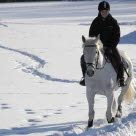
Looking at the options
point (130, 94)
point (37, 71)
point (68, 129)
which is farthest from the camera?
point (37, 71)

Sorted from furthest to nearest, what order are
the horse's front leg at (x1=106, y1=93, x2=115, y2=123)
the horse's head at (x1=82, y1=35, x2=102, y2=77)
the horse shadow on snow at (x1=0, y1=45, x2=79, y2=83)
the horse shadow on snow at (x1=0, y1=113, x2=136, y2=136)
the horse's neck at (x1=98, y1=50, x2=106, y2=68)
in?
1. the horse shadow on snow at (x1=0, y1=45, x2=79, y2=83)
2. the horse's front leg at (x1=106, y1=93, x2=115, y2=123)
3. the horse's neck at (x1=98, y1=50, x2=106, y2=68)
4. the horse shadow on snow at (x1=0, y1=113, x2=136, y2=136)
5. the horse's head at (x1=82, y1=35, x2=102, y2=77)

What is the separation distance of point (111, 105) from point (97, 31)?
1310 mm

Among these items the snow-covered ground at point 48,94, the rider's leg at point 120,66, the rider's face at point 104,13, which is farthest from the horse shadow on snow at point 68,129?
the rider's face at point 104,13

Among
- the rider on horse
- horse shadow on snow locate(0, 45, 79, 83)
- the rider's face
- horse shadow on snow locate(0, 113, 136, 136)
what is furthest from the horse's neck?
horse shadow on snow locate(0, 45, 79, 83)

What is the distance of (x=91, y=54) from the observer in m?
5.36

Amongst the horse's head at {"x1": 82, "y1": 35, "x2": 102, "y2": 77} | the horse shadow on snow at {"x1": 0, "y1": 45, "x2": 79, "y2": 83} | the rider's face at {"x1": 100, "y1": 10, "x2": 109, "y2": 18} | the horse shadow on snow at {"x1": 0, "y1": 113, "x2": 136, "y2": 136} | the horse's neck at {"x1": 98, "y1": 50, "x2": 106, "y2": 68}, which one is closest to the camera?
the horse's head at {"x1": 82, "y1": 35, "x2": 102, "y2": 77}

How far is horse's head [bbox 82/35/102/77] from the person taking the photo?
17.3 feet

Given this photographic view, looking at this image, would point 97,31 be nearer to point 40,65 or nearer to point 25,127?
point 25,127

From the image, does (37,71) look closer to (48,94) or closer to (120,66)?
(48,94)

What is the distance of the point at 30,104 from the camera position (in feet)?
26.5

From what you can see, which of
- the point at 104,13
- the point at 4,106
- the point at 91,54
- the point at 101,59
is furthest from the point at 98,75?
the point at 4,106

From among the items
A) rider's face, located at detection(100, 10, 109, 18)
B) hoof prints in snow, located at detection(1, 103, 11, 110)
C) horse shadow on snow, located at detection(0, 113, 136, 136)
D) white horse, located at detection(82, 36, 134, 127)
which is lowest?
hoof prints in snow, located at detection(1, 103, 11, 110)

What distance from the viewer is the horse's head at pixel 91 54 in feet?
17.3

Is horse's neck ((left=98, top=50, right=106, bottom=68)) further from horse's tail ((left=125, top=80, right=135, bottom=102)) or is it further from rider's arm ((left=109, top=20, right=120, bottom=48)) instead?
horse's tail ((left=125, top=80, right=135, bottom=102))
